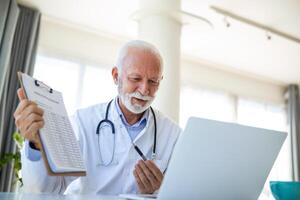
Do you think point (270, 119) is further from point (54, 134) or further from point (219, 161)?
point (54, 134)

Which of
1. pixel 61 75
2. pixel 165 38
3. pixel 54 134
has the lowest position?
pixel 54 134

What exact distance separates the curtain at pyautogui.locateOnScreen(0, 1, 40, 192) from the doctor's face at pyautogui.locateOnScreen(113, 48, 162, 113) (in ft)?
6.33

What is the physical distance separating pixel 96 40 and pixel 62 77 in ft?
2.32

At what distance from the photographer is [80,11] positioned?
3.57m

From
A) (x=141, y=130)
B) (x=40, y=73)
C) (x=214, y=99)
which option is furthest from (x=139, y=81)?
(x=214, y=99)

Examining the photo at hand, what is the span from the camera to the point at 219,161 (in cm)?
79

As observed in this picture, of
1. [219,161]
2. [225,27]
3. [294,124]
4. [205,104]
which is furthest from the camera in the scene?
[294,124]

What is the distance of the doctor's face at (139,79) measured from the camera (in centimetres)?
142

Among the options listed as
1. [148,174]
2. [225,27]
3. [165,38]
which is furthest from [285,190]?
[225,27]

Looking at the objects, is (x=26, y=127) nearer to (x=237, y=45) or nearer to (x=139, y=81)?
(x=139, y=81)

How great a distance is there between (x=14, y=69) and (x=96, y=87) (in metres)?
1.10

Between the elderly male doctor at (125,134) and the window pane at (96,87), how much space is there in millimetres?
2485

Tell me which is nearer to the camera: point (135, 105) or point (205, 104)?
point (135, 105)

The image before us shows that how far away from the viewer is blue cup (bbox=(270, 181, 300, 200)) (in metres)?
0.88
